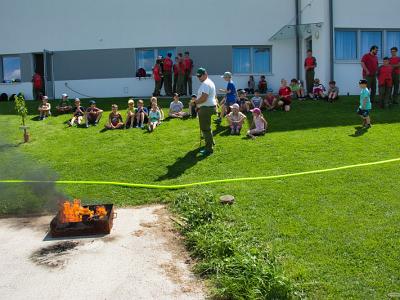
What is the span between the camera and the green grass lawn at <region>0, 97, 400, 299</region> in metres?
5.63

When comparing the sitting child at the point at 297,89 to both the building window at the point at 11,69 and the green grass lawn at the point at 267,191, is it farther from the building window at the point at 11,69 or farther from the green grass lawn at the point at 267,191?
the building window at the point at 11,69

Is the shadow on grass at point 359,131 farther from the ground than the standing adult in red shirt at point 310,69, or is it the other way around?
the standing adult in red shirt at point 310,69

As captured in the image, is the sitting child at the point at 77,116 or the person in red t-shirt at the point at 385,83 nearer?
the sitting child at the point at 77,116

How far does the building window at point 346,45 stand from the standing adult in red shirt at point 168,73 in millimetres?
6917

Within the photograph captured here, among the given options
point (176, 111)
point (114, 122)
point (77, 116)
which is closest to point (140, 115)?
point (114, 122)

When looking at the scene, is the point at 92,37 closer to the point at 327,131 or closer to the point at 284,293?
the point at 327,131

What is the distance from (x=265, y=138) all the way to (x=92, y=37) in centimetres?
1234

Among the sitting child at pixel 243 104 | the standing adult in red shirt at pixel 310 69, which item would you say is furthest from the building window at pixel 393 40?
the sitting child at pixel 243 104

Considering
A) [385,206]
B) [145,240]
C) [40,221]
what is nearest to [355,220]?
[385,206]

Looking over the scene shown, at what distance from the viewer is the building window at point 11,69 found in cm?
2338

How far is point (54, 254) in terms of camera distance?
675 cm

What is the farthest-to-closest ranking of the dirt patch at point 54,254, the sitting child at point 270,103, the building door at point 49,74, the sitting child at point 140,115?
the building door at point 49,74 → the sitting child at point 270,103 → the sitting child at point 140,115 → the dirt patch at point 54,254

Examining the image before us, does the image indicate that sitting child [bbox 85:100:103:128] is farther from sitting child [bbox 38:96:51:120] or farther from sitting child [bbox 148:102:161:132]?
sitting child [bbox 38:96:51:120]

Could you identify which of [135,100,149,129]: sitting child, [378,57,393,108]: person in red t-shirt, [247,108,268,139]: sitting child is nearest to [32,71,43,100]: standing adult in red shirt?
[135,100,149,129]: sitting child
